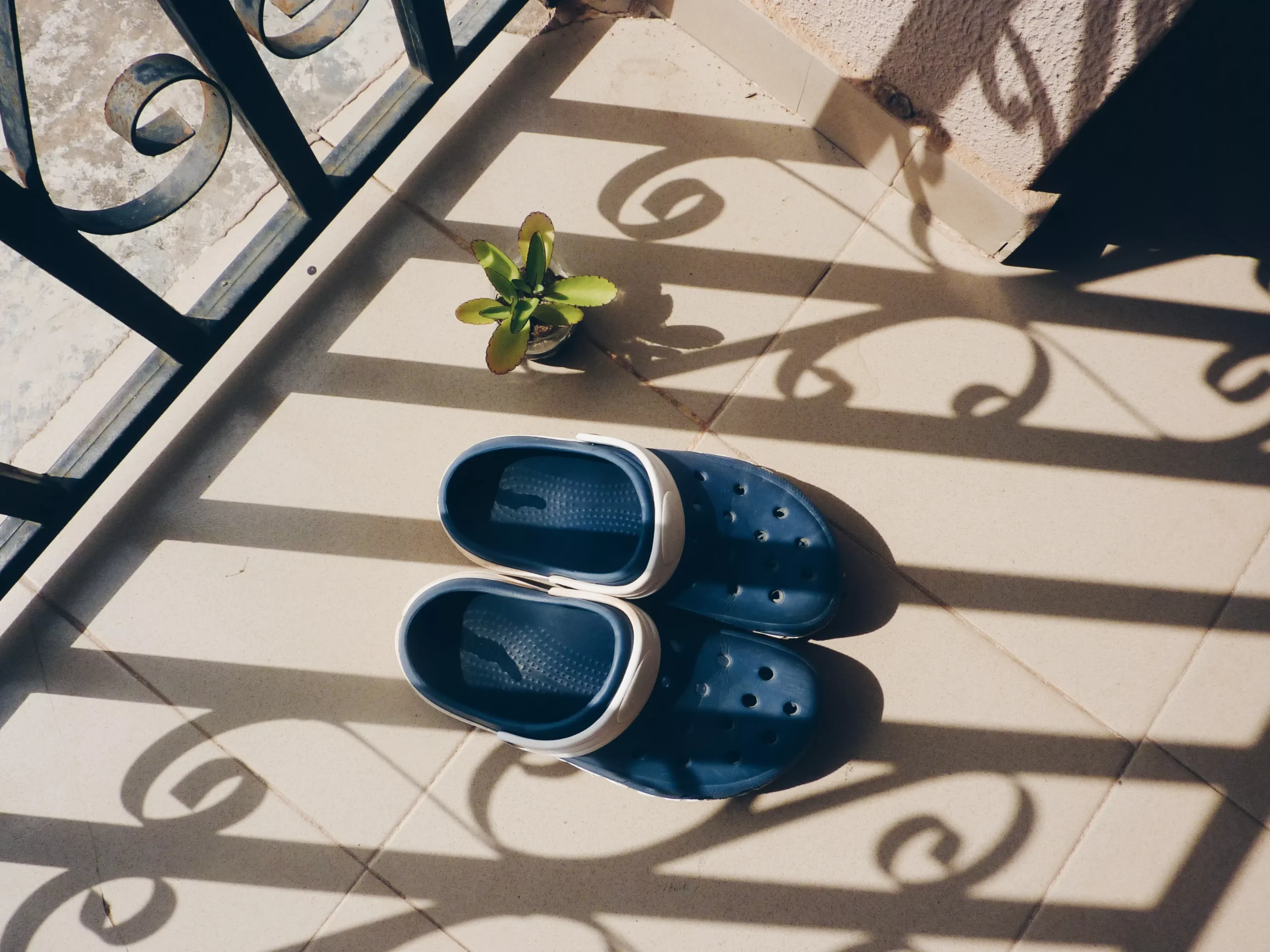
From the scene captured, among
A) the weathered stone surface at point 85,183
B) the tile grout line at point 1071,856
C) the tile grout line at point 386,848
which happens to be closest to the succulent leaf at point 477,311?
the weathered stone surface at point 85,183

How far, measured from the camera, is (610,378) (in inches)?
69.0

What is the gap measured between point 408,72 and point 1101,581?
1.70 metres

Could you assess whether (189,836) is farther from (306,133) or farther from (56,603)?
(306,133)

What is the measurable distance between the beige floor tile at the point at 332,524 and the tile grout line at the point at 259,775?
0.5 inches

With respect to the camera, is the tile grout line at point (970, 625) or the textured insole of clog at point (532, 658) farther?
the tile grout line at point (970, 625)

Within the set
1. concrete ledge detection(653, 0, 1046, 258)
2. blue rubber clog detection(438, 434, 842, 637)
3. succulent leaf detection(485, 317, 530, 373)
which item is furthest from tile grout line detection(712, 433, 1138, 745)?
concrete ledge detection(653, 0, 1046, 258)

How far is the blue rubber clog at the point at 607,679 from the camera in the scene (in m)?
1.51

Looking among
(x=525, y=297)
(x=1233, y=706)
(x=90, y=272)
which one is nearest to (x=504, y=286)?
(x=525, y=297)

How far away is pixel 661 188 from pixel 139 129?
39.1 inches

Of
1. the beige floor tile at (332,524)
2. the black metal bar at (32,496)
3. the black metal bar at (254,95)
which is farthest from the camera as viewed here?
the beige floor tile at (332,524)

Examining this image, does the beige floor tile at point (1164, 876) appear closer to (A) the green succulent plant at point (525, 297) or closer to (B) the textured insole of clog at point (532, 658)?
(B) the textured insole of clog at point (532, 658)

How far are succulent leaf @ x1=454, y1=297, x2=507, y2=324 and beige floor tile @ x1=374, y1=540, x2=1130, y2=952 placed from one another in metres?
0.78

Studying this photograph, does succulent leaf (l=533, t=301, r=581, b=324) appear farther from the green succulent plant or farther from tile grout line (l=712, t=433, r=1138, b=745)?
tile grout line (l=712, t=433, r=1138, b=745)

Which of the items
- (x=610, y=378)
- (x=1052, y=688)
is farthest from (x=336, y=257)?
(x=1052, y=688)
